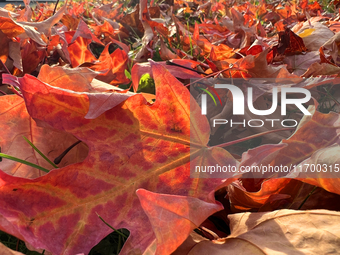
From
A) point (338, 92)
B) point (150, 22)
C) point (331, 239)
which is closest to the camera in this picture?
point (331, 239)

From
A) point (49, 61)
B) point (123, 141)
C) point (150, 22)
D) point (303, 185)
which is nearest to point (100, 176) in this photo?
point (123, 141)

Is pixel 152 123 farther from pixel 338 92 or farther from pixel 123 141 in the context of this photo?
pixel 338 92

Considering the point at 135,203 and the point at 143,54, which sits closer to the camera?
the point at 135,203

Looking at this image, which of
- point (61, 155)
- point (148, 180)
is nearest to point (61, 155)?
point (61, 155)

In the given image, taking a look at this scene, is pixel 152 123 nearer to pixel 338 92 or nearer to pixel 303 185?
pixel 303 185

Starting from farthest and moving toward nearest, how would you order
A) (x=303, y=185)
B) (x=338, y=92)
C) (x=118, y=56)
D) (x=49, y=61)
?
(x=49, y=61)
(x=118, y=56)
(x=338, y=92)
(x=303, y=185)

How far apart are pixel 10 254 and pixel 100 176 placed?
15 centimetres

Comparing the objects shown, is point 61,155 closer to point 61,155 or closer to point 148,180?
point 61,155

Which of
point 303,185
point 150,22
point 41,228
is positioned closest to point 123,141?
point 41,228

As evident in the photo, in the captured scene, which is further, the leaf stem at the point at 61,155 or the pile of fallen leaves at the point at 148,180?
the leaf stem at the point at 61,155

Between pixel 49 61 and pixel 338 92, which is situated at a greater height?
pixel 338 92

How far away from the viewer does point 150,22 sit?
1318mm

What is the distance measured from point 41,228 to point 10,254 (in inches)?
2.0

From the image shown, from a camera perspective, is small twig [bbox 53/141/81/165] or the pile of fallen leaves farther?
small twig [bbox 53/141/81/165]
